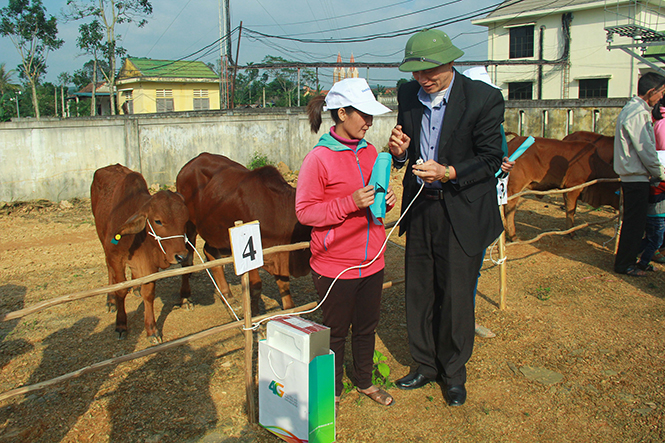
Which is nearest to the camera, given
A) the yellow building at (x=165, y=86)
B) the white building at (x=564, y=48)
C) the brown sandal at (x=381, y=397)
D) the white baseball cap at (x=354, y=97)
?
the white baseball cap at (x=354, y=97)

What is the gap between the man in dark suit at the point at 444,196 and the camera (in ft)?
8.97

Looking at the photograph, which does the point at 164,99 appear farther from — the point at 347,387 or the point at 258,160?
the point at 347,387

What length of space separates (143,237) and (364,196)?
2.81 m

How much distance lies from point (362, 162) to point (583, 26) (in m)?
24.4

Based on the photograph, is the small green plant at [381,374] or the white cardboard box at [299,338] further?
the small green plant at [381,374]

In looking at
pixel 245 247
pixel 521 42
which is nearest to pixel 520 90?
pixel 521 42

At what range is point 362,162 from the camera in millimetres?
2826

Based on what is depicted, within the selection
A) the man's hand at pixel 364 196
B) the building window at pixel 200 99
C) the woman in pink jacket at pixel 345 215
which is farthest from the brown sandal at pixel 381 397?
the building window at pixel 200 99

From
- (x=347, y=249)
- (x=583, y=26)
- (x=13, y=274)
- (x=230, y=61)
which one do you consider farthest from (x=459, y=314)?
(x=583, y=26)

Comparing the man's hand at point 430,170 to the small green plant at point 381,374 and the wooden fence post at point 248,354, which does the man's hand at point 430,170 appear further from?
the small green plant at point 381,374

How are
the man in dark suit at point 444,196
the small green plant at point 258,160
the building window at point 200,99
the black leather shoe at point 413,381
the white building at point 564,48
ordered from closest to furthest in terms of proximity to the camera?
the man in dark suit at point 444,196 → the black leather shoe at point 413,381 → the small green plant at point 258,160 → the white building at point 564,48 → the building window at point 200,99

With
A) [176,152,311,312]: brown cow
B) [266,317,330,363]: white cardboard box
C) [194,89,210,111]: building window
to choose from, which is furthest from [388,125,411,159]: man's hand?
[194,89,210,111]: building window

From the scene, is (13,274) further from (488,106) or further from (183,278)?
(488,106)

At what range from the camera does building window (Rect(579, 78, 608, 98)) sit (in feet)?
72.6
